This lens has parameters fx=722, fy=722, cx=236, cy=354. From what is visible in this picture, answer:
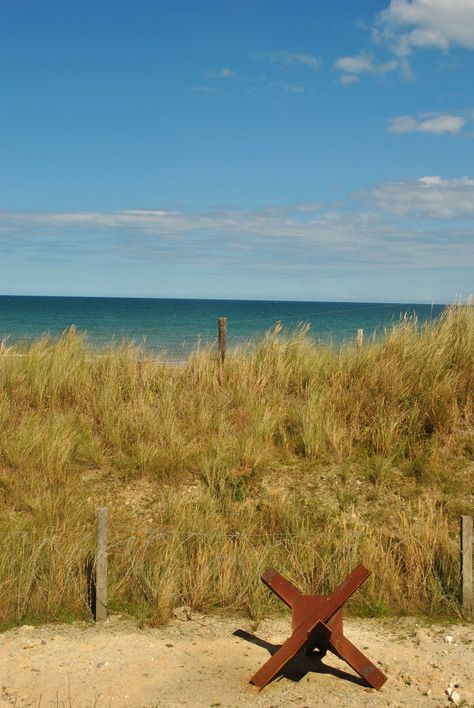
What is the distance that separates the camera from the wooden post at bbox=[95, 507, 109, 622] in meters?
6.13

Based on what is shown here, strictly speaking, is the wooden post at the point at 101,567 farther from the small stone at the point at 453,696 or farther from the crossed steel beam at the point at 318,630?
the small stone at the point at 453,696

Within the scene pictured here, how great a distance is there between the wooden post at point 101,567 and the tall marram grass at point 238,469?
199mm

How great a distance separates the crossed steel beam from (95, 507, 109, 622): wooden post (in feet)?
5.26

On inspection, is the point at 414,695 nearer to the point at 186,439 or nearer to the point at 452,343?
the point at 186,439

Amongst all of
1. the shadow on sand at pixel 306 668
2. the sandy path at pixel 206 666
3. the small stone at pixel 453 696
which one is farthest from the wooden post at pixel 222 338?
the small stone at pixel 453 696

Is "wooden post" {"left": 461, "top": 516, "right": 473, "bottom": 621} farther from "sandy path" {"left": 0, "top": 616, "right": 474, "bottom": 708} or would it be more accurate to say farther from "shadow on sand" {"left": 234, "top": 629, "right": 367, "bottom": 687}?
"shadow on sand" {"left": 234, "top": 629, "right": 367, "bottom": 687}

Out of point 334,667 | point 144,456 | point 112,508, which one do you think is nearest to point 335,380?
point 144,456

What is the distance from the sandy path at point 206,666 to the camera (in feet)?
16.2

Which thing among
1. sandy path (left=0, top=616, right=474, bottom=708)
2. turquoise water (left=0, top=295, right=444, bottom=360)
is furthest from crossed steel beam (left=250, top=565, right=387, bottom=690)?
turquoise water (left=0, top=295, right=444, bottom=360)

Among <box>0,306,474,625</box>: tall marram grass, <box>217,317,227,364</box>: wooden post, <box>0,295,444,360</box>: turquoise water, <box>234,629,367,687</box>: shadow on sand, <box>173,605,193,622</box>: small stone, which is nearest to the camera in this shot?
<box>234,629,367,687</box>: shadow on sand

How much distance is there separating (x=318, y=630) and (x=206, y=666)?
91 centimetres

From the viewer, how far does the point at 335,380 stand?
10.4 m

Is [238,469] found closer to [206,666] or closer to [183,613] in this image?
[183,613]

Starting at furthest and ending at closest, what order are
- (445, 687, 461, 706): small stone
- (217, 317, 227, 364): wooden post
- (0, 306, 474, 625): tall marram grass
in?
(217, 317, 227, 364): wooden post, (0, 306, 474, 625): tall marram grass, (445, 687, 461, 706): small stone
